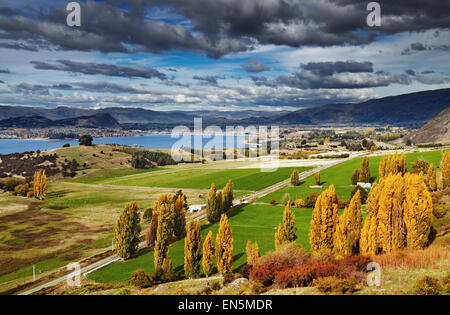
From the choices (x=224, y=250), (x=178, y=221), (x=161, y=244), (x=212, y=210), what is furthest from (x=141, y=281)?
(x=212, y=210)

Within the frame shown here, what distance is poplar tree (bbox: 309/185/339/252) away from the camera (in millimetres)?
39938

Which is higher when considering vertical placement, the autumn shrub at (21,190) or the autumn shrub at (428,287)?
the autumn shrub at (428,287)

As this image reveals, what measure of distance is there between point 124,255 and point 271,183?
7110cm

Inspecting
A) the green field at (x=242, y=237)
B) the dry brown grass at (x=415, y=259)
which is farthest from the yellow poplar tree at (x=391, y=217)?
the green field at (x=242, y=237)

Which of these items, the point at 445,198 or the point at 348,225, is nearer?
the point at 348,225

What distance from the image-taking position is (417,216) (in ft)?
114

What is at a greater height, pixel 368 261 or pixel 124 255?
pixel 368 261

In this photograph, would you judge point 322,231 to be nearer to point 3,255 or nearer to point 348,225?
point 348,225

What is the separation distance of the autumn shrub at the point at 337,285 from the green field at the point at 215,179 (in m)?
87.0

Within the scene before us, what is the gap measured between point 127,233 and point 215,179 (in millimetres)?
74672

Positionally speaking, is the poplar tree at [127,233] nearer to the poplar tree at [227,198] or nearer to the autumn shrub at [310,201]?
the poplar tree at [227,198]

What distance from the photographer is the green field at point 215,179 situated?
11631 cm

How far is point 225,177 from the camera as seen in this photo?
129 m
